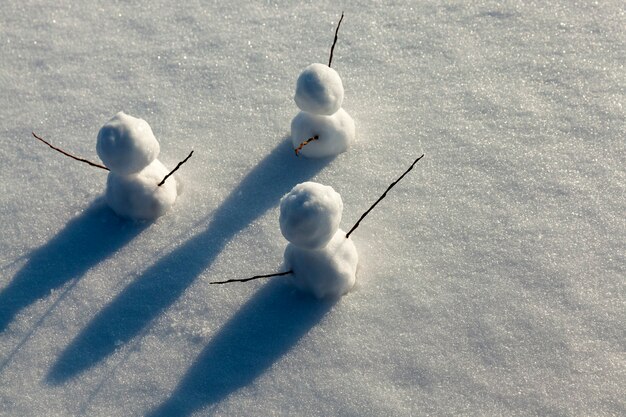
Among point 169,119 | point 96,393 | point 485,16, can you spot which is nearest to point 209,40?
point 169,119

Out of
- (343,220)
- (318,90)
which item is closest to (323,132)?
(318,90)

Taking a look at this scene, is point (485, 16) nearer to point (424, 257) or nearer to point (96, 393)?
point (424, 257)

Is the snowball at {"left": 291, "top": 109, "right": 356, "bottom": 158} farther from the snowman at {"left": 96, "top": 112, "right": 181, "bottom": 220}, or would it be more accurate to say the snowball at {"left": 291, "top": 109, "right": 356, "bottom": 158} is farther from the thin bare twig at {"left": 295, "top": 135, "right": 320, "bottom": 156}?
the snowman at {"left": 96, "top": 112, "right": 181, "bottom": 220}

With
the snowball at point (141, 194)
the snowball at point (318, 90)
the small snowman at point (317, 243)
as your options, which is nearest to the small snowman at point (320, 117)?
the snowball at point (318, 90)

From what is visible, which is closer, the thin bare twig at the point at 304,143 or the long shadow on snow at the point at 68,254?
the long shadow on snow at the point at 68,254

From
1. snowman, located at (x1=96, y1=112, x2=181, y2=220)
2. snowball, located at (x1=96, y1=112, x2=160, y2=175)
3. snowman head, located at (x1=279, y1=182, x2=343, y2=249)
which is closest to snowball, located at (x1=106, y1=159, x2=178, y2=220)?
snowman, located at (x1=96, y1=112, x2=181, y2=220)

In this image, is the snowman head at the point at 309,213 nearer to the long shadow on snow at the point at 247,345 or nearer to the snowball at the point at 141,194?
the long shadow on snow at the point at 247,345
